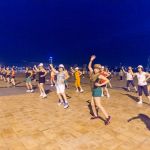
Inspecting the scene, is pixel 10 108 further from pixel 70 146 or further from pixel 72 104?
pixel 70 146

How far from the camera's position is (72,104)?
10617 millimetres

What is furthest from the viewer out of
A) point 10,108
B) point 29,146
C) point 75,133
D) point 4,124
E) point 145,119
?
point 10,108

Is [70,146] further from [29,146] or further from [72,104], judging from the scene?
[72,104]

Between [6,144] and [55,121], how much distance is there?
233 centimetres

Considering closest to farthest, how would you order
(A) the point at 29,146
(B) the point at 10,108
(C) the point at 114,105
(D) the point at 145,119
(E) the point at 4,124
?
1. (A) the point at 29,146
2. (E) the point at 4,124
3. (D) the point at 145,119
4. (B) the point at 10,108
5. (C) the point at 114,105

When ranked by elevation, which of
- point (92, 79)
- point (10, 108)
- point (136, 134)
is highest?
point (92, 79)

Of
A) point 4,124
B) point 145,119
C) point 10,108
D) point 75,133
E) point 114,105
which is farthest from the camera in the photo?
point 114,105

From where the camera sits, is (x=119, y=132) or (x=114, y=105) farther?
(x=114, y=105)

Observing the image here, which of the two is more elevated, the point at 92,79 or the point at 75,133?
the point at 92,79

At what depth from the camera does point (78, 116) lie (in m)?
8.30

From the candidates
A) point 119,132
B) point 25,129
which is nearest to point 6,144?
point 25,129

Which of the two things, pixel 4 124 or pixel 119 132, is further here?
pixel 4 124

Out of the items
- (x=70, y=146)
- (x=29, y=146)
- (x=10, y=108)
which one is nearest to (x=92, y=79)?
(x=70, y=146)

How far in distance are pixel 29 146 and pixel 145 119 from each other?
4600 millimetres
